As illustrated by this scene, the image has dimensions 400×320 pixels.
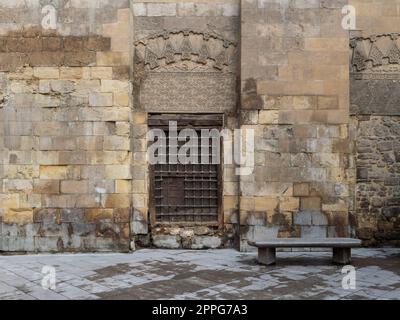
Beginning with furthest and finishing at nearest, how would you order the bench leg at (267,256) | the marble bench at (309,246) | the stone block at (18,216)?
the stone block at (18,216), the bench leg at (267,256), the marble bench at (309,246)

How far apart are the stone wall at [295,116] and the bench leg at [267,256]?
88cm

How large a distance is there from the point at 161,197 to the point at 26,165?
224cm

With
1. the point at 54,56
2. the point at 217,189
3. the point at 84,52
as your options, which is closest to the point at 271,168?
the point at 217,189

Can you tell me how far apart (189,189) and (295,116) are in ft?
7.04

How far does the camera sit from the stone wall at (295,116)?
21.2 ft

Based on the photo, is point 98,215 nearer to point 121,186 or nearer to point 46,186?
point 121,186

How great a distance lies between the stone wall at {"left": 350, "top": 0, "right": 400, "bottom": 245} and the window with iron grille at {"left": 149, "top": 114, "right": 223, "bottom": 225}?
8.12ft

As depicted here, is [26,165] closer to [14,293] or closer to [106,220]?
[106,220]

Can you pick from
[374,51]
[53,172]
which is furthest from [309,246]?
[53,172]

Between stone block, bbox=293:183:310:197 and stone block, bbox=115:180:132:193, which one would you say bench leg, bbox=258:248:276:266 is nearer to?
stone block, bbox=293:183:310:197

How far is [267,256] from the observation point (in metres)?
5.52

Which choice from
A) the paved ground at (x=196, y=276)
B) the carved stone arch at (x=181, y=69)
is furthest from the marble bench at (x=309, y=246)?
the carved stone arch at (x=181, y=69)

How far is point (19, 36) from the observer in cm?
642

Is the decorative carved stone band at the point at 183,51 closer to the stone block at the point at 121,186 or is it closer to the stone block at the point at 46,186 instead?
the stone block at the point at 121,186
